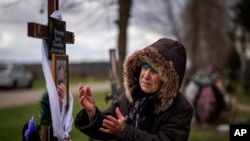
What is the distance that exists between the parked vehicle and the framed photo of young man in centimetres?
1513

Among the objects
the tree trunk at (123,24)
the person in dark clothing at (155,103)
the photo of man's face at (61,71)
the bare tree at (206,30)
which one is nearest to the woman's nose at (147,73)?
the person in dark clothing at (155,103)

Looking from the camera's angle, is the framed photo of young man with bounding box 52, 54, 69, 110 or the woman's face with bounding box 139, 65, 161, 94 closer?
the woman's face with bounding box 139, 65, 161, 94

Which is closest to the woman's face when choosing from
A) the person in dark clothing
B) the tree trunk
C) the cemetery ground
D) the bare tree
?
the person in dark clothing

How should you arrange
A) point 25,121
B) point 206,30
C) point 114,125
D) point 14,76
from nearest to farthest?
point 114,125, point 25,121, point 14,76, point 206,30

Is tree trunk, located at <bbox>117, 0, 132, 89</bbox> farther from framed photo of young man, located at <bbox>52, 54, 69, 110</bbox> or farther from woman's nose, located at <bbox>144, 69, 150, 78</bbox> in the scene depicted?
woman's nose, located at <bbox>144, 69, 150, 78</bbox>

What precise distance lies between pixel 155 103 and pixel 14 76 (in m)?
17.7

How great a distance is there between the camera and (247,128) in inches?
208

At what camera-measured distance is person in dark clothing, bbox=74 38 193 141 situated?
9.43 ft

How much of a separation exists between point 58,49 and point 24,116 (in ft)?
28.3

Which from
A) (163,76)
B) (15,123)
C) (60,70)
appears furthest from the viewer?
(15,123)

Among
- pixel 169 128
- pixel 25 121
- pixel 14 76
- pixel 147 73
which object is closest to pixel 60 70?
pixel 147 73

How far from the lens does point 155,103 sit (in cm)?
297

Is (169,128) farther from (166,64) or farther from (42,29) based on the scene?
(42,29)

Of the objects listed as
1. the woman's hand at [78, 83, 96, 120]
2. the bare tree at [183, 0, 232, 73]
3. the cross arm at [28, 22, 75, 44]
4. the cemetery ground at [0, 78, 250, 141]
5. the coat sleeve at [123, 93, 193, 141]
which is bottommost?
the cemetery ground at [0, 78, 250, 141]
